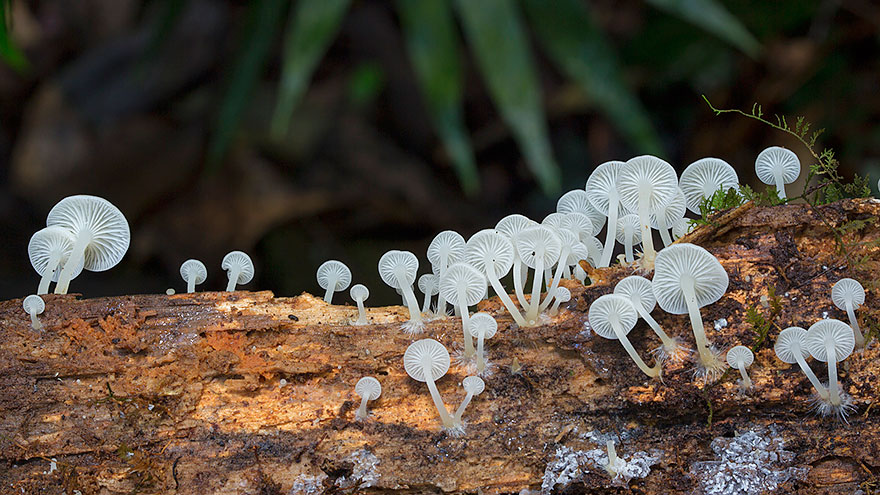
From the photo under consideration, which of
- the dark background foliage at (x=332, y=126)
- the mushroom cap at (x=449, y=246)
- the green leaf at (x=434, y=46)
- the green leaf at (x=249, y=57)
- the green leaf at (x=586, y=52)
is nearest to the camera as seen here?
the mushroom cap at (x=449, y=246)

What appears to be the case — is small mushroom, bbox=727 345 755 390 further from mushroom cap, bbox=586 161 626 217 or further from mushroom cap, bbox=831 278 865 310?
mushroom cap, bbox=586 161 626 217

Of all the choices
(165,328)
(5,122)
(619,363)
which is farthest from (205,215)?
(619,363)

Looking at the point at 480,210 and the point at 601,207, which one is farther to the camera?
the point at 480,210

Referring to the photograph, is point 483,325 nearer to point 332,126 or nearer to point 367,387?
point 367,387

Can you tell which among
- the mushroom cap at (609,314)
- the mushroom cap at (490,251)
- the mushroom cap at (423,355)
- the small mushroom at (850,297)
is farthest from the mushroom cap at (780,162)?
the mushroom cap at (423,355)

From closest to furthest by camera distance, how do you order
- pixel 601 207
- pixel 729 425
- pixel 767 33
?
pixel 729 425, pixel 601 207, pixel 767 33

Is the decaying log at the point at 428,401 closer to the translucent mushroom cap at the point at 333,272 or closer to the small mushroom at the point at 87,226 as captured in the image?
the small mushroom at the point at 87,226

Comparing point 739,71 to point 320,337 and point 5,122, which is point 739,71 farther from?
point 5,122
